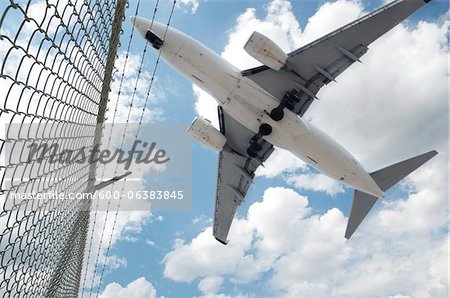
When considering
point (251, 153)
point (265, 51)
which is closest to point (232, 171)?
point (251, 153)

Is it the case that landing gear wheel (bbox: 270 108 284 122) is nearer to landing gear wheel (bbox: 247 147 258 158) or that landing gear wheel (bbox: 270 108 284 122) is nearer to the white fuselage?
the white fuselage

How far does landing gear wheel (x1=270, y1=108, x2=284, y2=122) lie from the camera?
73.8 feet

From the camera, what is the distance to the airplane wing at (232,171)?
1129 inches

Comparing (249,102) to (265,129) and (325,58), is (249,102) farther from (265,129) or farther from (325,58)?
(325,58)

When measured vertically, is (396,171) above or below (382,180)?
above

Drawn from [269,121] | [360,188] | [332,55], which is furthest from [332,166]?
[332,55]

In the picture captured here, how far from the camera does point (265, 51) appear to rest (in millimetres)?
21453

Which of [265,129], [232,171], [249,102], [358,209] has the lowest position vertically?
[358,209]

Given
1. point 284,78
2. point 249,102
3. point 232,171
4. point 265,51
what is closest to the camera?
point 265,51

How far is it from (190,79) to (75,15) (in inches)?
610

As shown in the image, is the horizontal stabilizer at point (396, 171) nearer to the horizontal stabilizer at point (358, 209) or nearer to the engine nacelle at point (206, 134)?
the horizontal stabilizer at point (358, 209)

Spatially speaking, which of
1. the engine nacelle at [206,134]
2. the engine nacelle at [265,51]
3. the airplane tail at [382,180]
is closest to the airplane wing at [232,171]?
the engine nacelle at [206,134]

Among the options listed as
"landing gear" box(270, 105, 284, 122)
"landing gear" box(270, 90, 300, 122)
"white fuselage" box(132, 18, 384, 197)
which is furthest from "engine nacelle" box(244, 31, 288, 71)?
"landing gear" box(270, 105, 284, 122)

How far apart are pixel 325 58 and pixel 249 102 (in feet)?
16.8
